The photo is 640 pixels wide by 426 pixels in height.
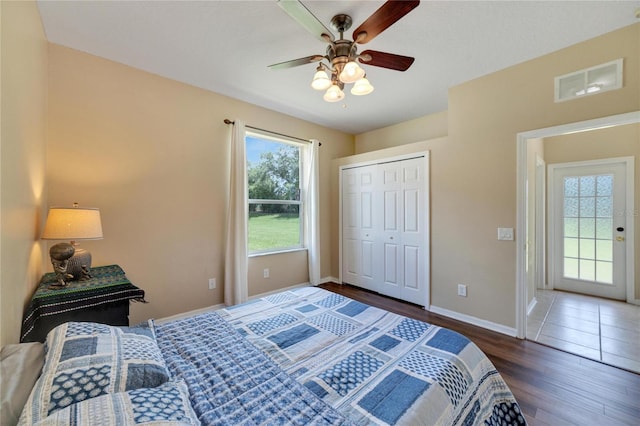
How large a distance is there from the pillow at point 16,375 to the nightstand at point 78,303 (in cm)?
70

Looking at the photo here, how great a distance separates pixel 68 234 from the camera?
178 cm

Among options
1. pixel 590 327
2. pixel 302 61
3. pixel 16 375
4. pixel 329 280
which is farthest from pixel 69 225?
pixel 590 327

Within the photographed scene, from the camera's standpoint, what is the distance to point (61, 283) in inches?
70.0

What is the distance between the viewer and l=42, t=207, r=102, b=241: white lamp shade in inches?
69.4

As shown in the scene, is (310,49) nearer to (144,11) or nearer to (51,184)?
(144,11)

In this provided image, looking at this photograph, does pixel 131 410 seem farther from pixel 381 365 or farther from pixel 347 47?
pixel 347 47

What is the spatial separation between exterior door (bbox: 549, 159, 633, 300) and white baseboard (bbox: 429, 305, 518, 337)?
2.09 metres

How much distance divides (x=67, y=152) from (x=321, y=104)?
8.90 ft

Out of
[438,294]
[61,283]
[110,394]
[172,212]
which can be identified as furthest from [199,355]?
[438,294]

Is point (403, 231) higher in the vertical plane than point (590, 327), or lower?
higher

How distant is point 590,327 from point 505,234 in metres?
1.33

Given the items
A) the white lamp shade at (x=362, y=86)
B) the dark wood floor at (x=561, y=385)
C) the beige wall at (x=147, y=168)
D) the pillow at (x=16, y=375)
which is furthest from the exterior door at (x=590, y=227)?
the pillow at (x=16, y=375)

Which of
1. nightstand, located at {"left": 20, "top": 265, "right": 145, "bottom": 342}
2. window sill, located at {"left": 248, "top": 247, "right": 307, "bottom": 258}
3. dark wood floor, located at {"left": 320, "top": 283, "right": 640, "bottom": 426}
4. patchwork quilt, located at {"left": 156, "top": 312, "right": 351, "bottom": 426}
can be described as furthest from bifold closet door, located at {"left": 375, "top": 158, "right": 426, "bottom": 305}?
nightstand, located at {"left": 20, "top": 265, "right": 145, "bottom": 342}

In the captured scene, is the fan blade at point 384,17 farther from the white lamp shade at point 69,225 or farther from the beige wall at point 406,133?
the beige wall at point 406,133
